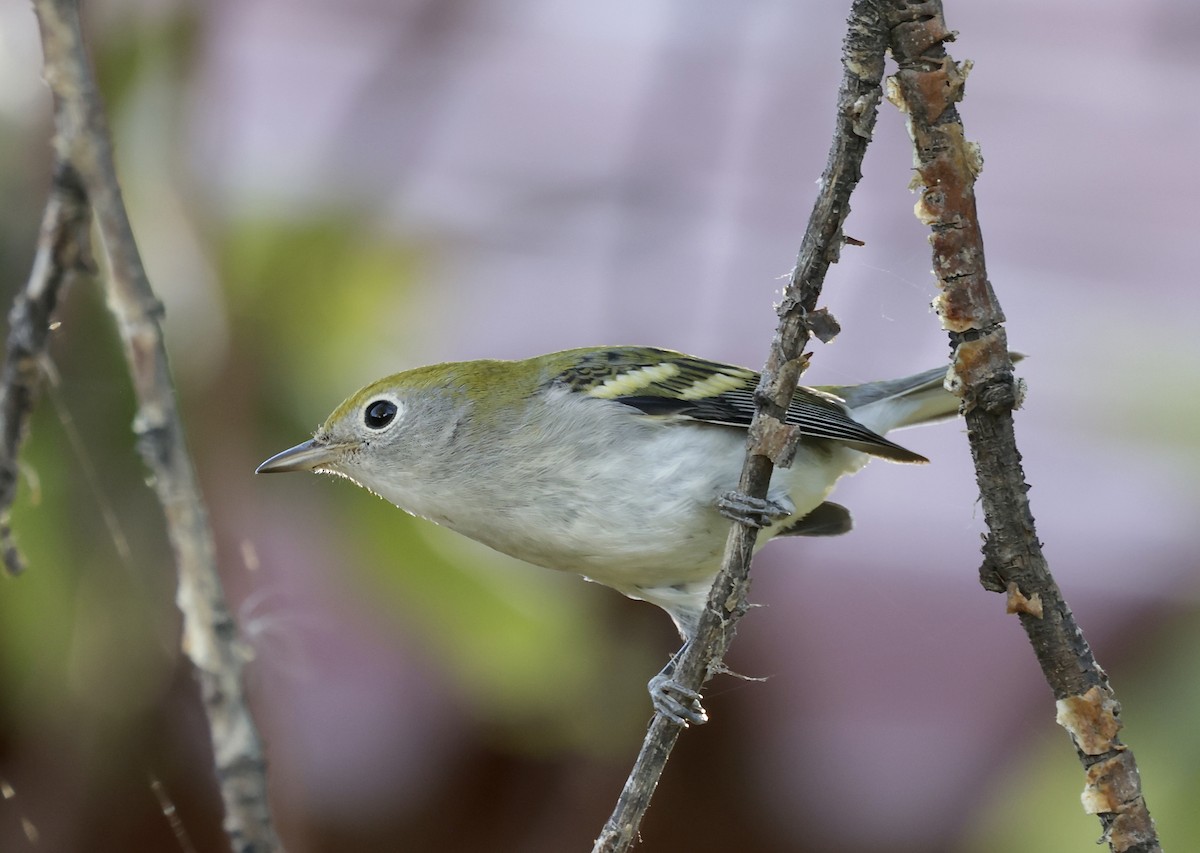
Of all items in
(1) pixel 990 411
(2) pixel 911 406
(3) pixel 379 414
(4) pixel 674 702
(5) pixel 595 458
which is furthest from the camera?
(2) pixel 911 406

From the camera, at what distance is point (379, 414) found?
1.74 metres

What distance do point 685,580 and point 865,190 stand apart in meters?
2.57

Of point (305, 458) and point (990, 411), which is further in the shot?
point (305, 458)

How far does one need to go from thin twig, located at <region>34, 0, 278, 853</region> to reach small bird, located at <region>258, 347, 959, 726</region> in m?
0.87

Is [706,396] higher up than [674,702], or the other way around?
[706,396]

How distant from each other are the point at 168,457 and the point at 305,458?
1.09 metres

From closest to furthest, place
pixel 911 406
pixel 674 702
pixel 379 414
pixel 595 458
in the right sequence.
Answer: pixel 674 702 < pixel 595 458 < pixel 379 414 < pixel 911 406

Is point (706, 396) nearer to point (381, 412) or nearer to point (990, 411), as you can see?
point (381, 412)

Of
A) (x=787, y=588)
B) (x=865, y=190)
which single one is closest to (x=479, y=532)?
(x=787, y=588)

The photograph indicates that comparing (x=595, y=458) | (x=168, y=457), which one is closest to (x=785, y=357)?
(x=168, y=457)

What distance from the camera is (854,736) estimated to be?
→ 133 inches

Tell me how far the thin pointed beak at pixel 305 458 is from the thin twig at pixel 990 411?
1.03 meters

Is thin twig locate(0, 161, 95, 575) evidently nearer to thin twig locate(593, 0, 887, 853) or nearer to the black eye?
thin twig locate(593, 0, 887, 853)

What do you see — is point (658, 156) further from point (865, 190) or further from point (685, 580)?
point (685, 580)
